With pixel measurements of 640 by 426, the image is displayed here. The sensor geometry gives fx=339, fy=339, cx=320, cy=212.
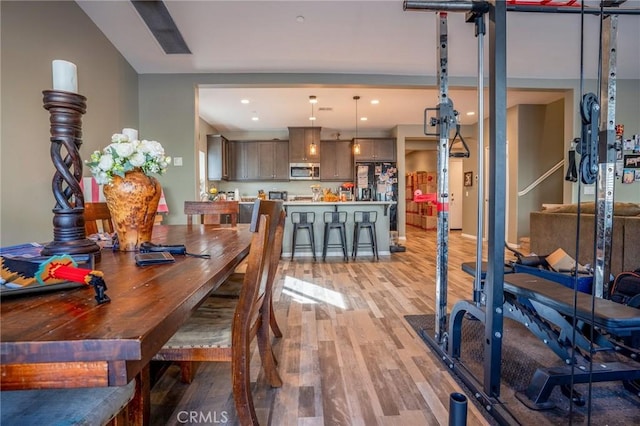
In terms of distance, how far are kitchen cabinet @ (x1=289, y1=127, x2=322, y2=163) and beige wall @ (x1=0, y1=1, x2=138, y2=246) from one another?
4974 millimetres

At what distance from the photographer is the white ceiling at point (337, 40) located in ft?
10.7

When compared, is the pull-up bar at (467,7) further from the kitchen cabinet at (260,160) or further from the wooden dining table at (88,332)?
the kitchen cabinet at (260,160)

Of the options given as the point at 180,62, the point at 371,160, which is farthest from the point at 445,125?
the point at 371,160

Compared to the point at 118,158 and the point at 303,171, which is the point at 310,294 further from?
the point at 303,171

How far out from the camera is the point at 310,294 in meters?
3.57

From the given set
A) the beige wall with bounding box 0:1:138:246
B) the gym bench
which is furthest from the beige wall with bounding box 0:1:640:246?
the gym bench

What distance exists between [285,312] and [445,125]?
1.99m

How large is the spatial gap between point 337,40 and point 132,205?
3204 mm

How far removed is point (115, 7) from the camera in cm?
320

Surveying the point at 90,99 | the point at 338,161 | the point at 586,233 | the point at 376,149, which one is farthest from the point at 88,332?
the point at 376,149

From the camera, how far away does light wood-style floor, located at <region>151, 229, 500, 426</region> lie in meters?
1.57

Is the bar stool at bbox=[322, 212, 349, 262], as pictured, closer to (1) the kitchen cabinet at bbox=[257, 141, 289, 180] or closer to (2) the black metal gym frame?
(1) the kitchen cabinet at bbox=[257, 141, 289, 180]

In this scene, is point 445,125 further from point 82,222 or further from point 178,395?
point 178,395

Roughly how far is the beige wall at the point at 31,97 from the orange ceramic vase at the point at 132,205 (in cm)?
174
